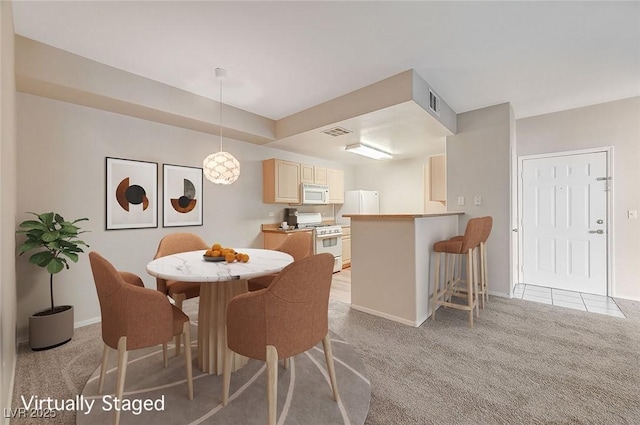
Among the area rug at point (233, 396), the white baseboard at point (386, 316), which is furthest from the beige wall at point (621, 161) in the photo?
the area rug at point (233, 396)

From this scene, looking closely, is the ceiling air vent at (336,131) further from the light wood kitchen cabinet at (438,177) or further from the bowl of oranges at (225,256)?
the bowl of oranges at (225,256)

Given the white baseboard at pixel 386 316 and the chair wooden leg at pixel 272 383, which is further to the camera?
the white baseboard at pixel 386 316

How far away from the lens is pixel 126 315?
1.46 meters

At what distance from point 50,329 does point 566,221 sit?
6.08 metres


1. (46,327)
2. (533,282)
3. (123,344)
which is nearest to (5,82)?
(123,344)

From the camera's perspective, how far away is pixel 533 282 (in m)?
4.11

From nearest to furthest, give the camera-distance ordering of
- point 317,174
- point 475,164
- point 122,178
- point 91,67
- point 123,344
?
point 123,344, point 91,67, point 122,178, point 475,164, point 317,174

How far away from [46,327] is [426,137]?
4.83m

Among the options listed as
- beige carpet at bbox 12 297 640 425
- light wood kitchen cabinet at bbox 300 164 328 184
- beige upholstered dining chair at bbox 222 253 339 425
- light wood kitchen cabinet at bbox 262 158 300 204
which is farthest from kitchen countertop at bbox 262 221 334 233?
beige upholstered dining chair at bbox 222 253 339 425

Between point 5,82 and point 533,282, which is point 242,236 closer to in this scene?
point 5,82

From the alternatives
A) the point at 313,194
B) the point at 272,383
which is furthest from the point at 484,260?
the point at 272,383

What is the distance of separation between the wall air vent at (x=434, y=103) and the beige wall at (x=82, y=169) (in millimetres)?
2949

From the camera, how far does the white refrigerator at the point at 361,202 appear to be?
5906 millimetres

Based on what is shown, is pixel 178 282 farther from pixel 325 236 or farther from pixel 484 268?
pixel 484 268
